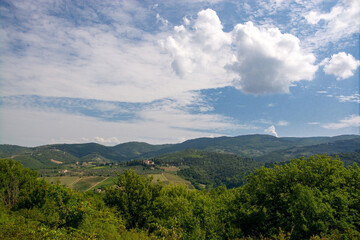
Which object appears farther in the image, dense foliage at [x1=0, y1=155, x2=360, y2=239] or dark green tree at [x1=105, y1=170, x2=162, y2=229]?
dark green tree at [x1=105, y1=170, x2=162, y2=229]

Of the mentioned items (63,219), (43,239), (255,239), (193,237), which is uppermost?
(43,239)

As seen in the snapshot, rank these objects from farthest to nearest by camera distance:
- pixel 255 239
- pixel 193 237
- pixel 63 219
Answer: pixel 255 239, pixel 193 237, pixel 63 219

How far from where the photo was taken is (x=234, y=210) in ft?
107

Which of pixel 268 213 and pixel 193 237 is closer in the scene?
pixel 193 237

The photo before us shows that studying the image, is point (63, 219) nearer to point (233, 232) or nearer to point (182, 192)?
point (233, 232)

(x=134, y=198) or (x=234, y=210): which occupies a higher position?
(x=134, y=198)

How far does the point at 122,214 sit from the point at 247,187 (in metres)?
21.5

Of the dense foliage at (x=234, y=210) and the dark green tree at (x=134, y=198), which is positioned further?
the dark green tree at (x=134, y=198)

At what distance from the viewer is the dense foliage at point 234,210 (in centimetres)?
2216

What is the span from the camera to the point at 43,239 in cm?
1229

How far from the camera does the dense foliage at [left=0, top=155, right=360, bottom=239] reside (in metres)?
22.2

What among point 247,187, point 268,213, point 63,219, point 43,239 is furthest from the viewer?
point 247,187

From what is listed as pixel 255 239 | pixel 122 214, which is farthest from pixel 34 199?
pixel 255 239

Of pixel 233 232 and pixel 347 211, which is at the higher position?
pixel 347 211
